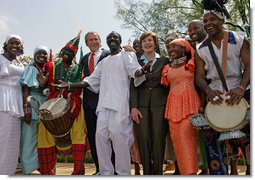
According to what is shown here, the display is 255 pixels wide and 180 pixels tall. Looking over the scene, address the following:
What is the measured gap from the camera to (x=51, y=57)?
5.33m

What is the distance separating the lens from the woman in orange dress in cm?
412

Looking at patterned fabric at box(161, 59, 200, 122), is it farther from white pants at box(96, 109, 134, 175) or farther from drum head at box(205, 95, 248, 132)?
white pants at box(96, 109, 134, 175)

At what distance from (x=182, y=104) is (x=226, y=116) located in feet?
1.91

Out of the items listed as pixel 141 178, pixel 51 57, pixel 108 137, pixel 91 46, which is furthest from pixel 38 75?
pixel 141 178

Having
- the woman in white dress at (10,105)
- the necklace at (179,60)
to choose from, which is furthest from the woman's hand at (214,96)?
the woman in white dress at (10,105)

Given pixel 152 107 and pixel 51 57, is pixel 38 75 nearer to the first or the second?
pixel 51 57

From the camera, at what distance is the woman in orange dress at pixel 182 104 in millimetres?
4125

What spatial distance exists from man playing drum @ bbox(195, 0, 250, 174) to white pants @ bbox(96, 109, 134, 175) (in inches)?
40.6

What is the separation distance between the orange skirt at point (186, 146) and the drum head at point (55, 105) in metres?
1.46

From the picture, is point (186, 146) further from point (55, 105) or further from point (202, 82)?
point (55, 105)

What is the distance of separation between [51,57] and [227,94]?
8.57 feet

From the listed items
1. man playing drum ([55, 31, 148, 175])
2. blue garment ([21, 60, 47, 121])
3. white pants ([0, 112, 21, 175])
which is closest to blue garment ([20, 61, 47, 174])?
blue garment ([21, 60, 47, 121])

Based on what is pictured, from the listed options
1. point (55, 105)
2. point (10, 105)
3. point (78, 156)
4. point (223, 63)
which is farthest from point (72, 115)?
point (223, 63)

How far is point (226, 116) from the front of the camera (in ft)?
12.5
